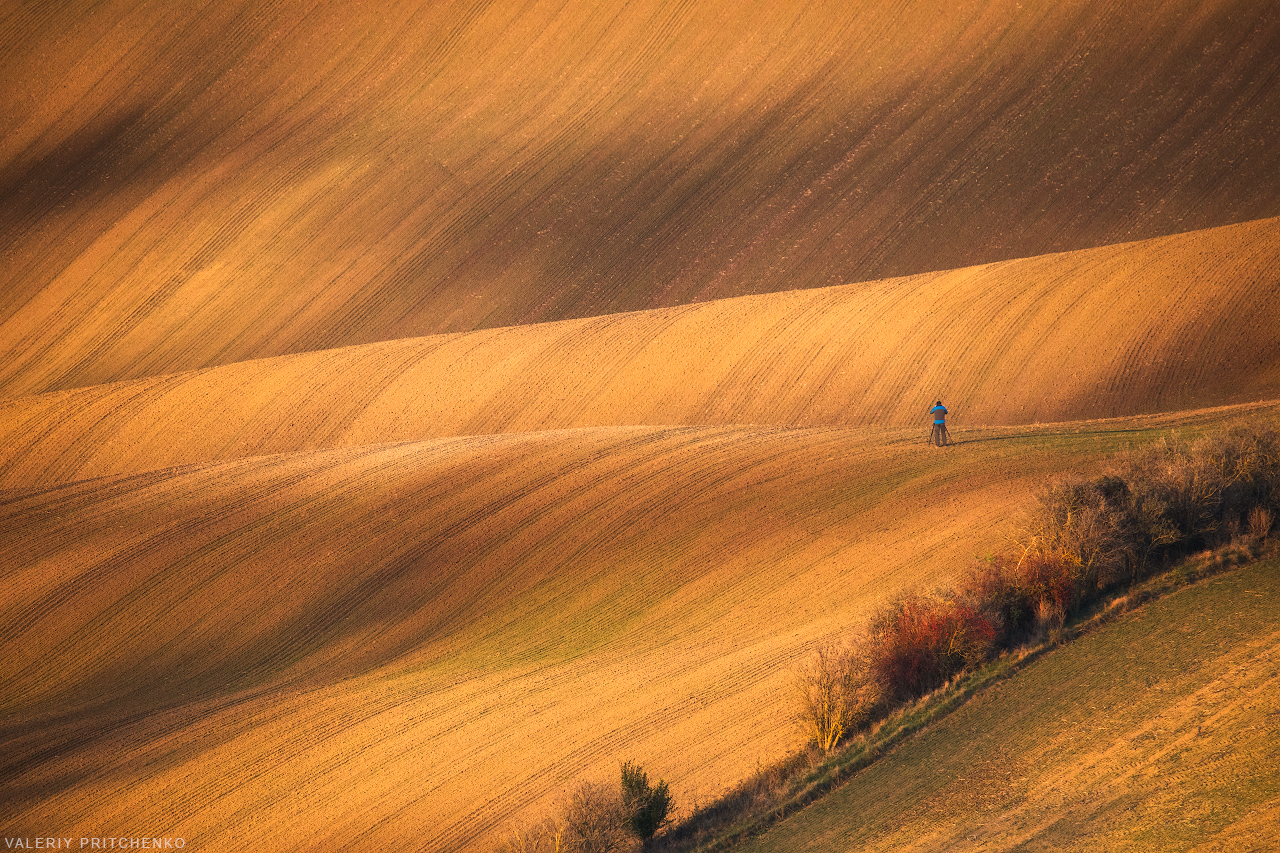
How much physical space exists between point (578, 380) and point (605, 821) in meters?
19.0

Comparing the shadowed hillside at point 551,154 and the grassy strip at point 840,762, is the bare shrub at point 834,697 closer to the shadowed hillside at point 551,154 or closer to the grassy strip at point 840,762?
the grassy strip at point 840,762

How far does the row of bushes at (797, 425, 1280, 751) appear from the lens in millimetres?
14586

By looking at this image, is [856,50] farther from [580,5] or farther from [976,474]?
[976,474]

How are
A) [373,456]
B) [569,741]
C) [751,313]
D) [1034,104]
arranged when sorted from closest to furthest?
[569,741], [373,456], [751,313], [1034,104]

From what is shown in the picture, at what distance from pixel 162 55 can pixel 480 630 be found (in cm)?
3556

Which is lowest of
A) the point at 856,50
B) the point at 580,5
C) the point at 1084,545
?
the point at 1084,545

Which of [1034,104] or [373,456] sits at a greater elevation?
[1034,104]

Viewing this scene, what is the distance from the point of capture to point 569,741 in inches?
603

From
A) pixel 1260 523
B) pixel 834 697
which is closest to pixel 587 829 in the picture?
pixel 834 697

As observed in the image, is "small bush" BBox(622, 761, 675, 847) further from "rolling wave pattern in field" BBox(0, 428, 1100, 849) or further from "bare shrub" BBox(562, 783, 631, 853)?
"rolling wave pattern in field" BBox(0, 428, 1100, 849)

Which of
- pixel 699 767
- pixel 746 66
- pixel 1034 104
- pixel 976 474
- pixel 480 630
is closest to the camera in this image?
pixel 699 767

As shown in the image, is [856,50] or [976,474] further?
[856,50]

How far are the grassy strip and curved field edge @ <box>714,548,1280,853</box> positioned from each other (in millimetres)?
63

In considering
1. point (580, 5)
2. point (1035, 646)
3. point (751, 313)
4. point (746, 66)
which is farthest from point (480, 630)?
point (580, 5)
